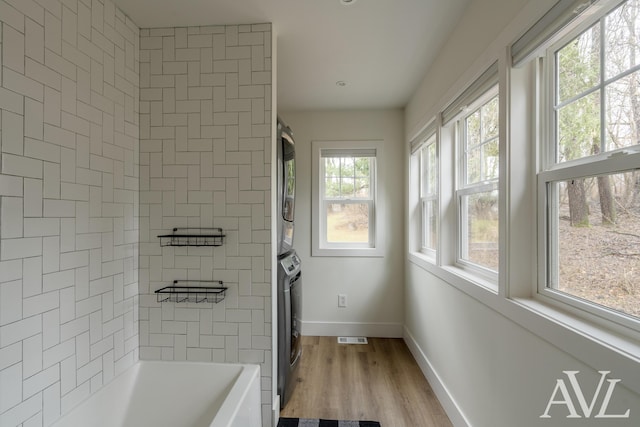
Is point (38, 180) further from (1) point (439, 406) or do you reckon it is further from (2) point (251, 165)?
(1) point (439, 406)

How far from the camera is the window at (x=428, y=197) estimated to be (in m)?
2.54

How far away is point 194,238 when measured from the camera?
177 cm

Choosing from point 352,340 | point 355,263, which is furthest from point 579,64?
point 352,340

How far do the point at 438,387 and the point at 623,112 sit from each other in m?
1.93

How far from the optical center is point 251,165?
1.76m

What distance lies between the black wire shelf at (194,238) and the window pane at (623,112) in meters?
1.77

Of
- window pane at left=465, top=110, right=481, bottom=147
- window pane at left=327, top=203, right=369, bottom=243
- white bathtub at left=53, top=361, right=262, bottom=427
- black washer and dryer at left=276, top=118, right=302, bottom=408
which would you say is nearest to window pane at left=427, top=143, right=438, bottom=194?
window pane at left=465, top=110, right=481, bottom=147

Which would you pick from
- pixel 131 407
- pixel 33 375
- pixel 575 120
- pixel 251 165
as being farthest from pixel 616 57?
pixel 131 407

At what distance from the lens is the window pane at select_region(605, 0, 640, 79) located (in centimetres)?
86

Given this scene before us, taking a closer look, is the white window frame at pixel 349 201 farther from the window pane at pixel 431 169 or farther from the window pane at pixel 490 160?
the window pane at pixel 490 160

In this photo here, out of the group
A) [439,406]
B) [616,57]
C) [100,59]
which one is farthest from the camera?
[439,406]

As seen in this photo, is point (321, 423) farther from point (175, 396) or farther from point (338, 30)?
point (338, 30)

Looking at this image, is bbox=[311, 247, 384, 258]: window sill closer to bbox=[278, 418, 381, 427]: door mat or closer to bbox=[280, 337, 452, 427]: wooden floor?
bbox=[280, 337, 452, 427]: wooden floor

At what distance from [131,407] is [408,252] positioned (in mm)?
2443
